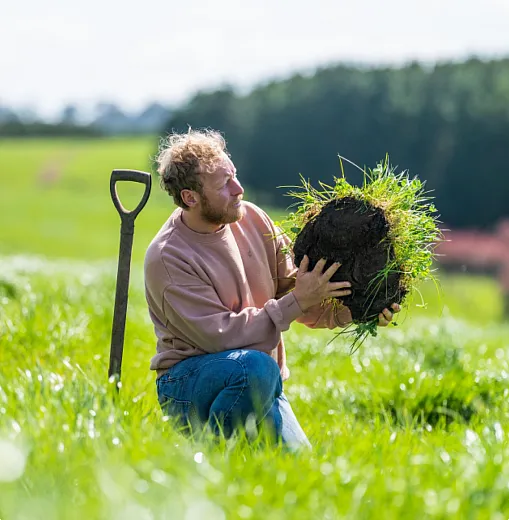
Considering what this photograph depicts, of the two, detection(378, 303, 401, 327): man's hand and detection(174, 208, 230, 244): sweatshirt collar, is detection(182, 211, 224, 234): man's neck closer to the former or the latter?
detection(174, 208, 230, 244): sweatshirt collar

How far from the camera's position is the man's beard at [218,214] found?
4.00 metres

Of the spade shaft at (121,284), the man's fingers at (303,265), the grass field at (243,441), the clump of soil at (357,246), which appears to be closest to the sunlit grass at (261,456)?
the grass field at (243,441)

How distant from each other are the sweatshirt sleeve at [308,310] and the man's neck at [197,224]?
378 millimetres

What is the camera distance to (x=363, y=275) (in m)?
3.96

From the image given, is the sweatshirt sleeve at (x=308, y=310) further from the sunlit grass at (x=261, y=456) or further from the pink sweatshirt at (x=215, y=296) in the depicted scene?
the sunlit grass at (x=261, y=456)

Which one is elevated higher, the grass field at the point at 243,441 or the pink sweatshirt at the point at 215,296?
the pink sweatshirt at the point at 215,296

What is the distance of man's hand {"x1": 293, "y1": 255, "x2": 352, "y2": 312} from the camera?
12.8 feet

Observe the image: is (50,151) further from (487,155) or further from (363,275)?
(363,275)

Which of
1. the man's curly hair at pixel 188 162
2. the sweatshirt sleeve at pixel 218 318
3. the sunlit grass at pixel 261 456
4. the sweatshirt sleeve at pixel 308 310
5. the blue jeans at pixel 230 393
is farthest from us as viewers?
the sweatshirt sleeve at pixel 308 310

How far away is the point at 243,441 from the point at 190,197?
4.29 feet

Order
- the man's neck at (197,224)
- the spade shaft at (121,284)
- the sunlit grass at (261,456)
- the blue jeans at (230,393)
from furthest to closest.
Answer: the spade shaft at (121,284) → the man's neck at (197,224) → the blue jeans at (230,393) → the sunlit grass at (261,456)

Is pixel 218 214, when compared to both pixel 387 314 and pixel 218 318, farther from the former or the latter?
pixel 387 314

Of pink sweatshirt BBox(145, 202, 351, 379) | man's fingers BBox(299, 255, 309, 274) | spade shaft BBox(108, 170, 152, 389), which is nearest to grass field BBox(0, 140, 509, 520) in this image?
spade shaft BBox(108, 170, 152, 389)

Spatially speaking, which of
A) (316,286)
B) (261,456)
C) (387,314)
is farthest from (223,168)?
(261,456)
